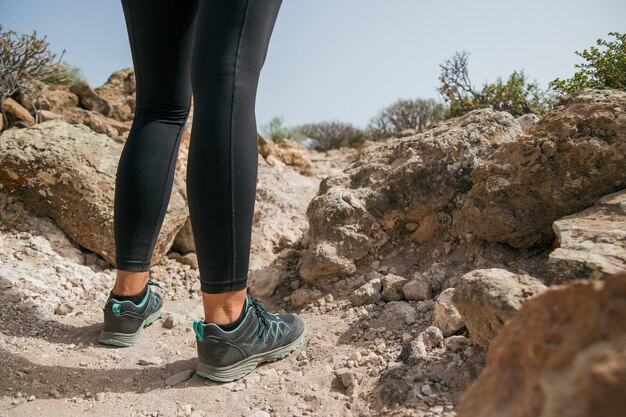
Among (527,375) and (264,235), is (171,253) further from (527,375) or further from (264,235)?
(527,375)

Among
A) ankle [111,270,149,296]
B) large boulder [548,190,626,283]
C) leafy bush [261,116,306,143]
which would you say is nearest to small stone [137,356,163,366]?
ankle [111,270,149,296]

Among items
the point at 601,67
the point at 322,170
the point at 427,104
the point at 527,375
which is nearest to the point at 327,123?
the point at 427,104

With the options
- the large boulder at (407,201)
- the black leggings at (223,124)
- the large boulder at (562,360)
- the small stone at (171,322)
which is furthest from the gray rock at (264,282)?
the large boulder at (562,360)

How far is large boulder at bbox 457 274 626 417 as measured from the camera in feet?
1.57

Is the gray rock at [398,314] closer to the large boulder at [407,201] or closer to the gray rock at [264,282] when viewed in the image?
the large boulder at [407,201]

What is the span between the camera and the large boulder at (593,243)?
Result: 106cm

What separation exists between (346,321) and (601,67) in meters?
2.46

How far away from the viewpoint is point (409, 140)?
8.28ft

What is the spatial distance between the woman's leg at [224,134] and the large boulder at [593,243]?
2.79 ft

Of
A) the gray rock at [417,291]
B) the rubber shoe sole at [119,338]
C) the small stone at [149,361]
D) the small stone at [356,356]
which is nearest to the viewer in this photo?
the small stone at [356,356]

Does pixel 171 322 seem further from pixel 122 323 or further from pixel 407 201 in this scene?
pixel 407 201

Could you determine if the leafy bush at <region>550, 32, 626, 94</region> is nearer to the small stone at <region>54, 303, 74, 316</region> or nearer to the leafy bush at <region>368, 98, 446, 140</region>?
the small stone at <region>54, 303, 74, 316</region>

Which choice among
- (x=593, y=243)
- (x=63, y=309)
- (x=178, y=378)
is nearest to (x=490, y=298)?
(x=593, y=243)

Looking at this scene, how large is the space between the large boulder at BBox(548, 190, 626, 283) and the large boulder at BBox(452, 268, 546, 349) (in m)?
0.08
